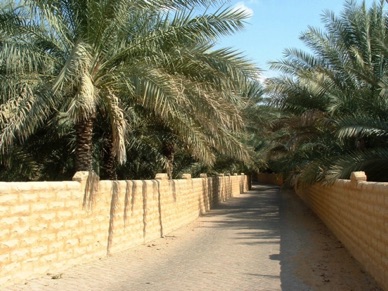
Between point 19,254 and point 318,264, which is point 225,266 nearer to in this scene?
point 318,264

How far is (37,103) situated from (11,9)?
7.71 feet

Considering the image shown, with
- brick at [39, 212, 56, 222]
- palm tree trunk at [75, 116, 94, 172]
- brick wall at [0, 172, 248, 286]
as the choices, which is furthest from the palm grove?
brick at [39, 212, 56, 222]

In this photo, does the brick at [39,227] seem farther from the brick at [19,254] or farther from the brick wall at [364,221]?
the brick wall at [364,221]

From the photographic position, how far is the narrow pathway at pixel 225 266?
706 cm

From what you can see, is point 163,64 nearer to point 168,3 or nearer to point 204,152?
point 168,3

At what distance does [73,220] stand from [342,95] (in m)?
9.50

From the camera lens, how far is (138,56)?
10.1 meters

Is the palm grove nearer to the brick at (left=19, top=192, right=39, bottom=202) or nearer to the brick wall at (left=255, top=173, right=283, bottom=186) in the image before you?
the brick at (left=19, top=192, right=39, bottom=202)

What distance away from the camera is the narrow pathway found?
7059 millimetres

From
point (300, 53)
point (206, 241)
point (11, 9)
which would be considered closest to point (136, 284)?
point (206, 241)

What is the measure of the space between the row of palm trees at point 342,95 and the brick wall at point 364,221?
5.20 ft

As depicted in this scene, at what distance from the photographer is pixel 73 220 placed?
26.3ft

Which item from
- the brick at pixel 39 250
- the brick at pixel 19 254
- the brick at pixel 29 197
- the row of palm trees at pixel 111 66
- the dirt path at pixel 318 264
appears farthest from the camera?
the row of palm trees at pixel 111 66

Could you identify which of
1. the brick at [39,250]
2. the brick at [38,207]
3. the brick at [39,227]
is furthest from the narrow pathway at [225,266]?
the brick at [38,207]
